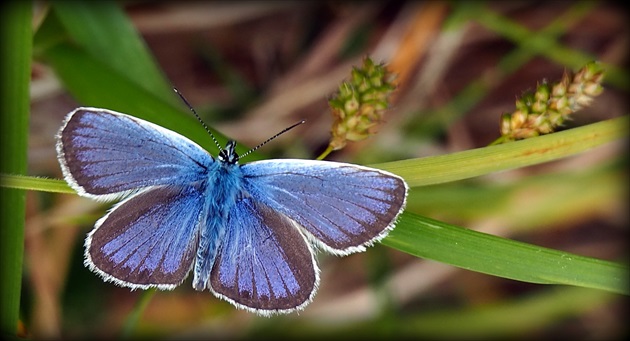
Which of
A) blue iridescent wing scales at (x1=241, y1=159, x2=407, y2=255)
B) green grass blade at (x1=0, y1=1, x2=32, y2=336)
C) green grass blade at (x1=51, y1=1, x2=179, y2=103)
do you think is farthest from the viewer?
green grass blade at (x1=51, y1=1, x2=179, y2=103)

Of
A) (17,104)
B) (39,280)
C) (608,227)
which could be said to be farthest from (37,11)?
(608,227)

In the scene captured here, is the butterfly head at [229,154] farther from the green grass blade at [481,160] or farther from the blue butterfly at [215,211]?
the green grass blade at [481,160]

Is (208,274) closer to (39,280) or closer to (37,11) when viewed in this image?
(37,11)

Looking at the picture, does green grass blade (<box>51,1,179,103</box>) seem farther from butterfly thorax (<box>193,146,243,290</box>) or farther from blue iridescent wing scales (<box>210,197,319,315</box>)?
blue iridescent wing scales (<box>210,197,319,315</box>)

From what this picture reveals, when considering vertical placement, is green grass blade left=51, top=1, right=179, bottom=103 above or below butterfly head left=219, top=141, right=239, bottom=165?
above

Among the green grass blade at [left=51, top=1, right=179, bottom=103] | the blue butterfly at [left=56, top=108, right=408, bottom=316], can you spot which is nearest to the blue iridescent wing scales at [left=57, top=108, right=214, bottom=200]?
the blue butterfly at [left=56, top=108, right=408, bottom=316]

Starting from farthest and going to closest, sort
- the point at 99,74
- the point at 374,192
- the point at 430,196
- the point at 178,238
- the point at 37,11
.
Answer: the point at 430,196 → the point at 37,11 → the point at 99,74 → the point at 178,238 → the point at 374,192

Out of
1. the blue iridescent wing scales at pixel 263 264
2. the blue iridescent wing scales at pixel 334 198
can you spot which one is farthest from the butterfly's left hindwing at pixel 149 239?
the blue iridescent wing scales at pixel 334 198

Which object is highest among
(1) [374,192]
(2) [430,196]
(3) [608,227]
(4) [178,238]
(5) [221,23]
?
(5) [221,23]
